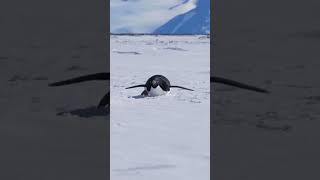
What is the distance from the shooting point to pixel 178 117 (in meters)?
3.79

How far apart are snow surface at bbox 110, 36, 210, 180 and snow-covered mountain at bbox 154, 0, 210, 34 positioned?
0.06 meters

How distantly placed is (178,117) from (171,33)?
61cm

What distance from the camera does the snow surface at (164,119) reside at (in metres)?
3.45

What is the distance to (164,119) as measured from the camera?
144 inches

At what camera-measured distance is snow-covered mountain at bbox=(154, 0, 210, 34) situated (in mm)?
3692
